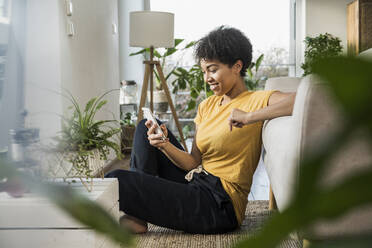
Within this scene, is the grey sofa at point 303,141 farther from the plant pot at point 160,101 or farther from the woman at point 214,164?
the plant pot at point 160,101

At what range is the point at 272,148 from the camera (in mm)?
1631

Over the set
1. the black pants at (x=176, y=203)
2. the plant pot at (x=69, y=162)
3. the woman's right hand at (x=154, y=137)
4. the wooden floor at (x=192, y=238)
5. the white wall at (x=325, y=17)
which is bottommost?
the wooden floor at (x=192, y=238)

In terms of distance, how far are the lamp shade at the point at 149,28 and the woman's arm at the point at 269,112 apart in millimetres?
2478

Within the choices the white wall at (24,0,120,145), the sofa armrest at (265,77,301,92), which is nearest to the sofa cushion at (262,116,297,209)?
the sofa armrest at (265,77,301,92)

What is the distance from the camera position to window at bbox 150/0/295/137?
6543 mm

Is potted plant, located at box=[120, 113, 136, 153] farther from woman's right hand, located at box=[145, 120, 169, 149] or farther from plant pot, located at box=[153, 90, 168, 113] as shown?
woman's right hand, located at box=[145, 120, 169, 149]

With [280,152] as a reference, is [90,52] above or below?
above

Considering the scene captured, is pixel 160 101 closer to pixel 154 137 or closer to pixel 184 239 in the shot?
pixel 154 137

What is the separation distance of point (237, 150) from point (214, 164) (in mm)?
136

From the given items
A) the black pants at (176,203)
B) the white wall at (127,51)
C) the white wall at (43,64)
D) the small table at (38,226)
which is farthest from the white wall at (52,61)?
the white wall at (127,51)

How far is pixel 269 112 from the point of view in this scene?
185 cm

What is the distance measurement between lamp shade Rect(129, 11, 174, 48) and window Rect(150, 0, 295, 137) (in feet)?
7.12

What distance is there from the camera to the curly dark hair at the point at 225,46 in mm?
2158

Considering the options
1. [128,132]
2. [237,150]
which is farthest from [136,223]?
[128,132]
